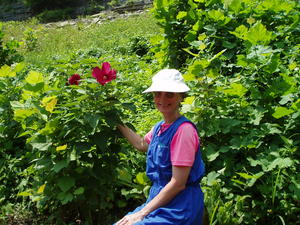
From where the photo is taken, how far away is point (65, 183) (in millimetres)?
2299

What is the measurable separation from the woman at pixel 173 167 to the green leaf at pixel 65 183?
53 centimetres

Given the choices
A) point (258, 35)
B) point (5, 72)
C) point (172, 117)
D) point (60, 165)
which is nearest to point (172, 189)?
point (172, 117)

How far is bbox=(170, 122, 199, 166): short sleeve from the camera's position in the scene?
1.81 metres

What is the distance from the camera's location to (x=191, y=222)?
1.88 meters

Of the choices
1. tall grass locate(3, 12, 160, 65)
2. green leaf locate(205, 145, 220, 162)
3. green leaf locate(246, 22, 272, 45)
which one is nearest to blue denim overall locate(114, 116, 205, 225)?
green leaf locate(205, 145, 220, 162)

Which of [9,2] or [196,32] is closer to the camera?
[196,32]

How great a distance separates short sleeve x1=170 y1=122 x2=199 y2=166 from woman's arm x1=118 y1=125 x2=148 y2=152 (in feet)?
1.48

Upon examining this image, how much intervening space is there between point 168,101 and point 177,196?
20.7 inches

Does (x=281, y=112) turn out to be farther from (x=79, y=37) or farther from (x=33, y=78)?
(x=79, y=37)

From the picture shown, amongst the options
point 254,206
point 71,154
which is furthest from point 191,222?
point 71,154

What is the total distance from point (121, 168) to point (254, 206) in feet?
3.16

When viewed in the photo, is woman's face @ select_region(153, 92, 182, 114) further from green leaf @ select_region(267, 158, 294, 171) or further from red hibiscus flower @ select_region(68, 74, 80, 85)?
green leaf @ select_region(267, 158, 294, 171)

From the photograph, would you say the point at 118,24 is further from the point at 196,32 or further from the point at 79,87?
the point at 79,87

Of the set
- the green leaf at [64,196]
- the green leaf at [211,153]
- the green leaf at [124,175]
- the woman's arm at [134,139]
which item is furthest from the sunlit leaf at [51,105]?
the green leaf at [211,153]
